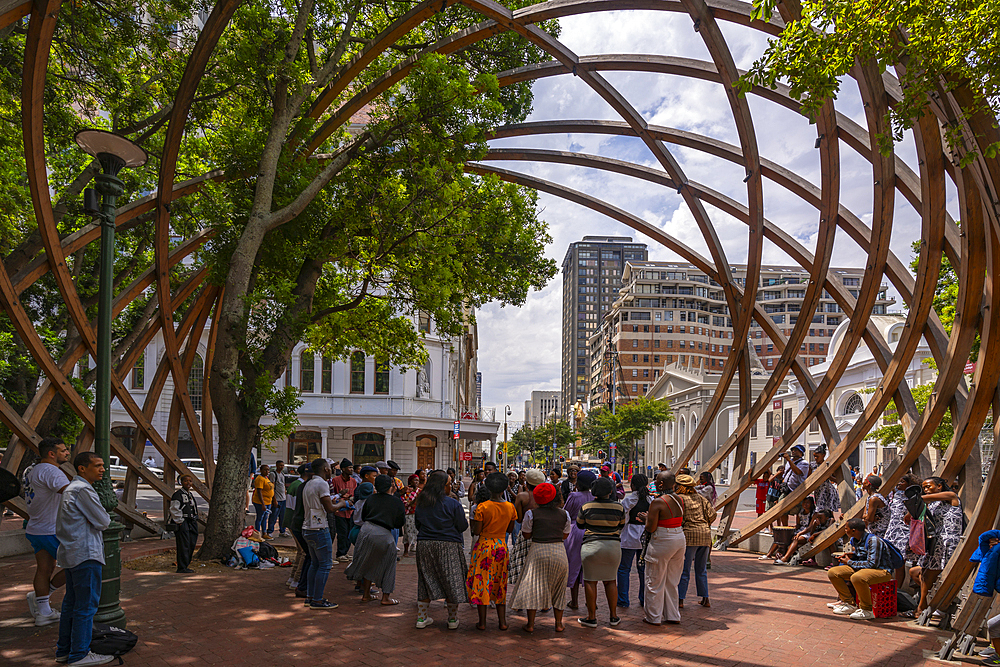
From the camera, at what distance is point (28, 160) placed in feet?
33.4

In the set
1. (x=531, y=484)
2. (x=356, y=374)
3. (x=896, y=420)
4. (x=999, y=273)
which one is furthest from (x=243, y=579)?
(x=356, y=374)

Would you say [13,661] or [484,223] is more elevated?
[484,223]

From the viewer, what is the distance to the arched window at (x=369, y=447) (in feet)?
120

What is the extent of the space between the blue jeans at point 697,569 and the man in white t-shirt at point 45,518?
23.5 feet

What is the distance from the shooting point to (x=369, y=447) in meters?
36.6

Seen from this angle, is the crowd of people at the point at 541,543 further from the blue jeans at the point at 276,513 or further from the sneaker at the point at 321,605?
the blue jeans at the point at 276,513

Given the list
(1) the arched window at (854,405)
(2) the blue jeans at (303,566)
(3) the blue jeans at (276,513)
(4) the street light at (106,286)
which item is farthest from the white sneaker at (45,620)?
(1) the arched window at (854,405)

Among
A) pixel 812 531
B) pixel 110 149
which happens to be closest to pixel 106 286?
pixel 110 149

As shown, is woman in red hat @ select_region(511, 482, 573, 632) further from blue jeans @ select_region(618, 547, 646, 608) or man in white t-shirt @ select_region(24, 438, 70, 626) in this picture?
man in white t-shirt @ select_region(24, 438, 70, 626)

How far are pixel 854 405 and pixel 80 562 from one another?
Answer: 40.1 metres

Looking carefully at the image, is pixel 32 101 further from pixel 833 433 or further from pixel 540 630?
pixel 833 433

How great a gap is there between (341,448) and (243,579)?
2694cm

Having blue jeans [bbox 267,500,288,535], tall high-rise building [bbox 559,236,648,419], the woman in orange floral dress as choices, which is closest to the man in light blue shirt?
the woman in orange floral dress

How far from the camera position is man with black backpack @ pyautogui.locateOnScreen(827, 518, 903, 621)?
822 centimetres
